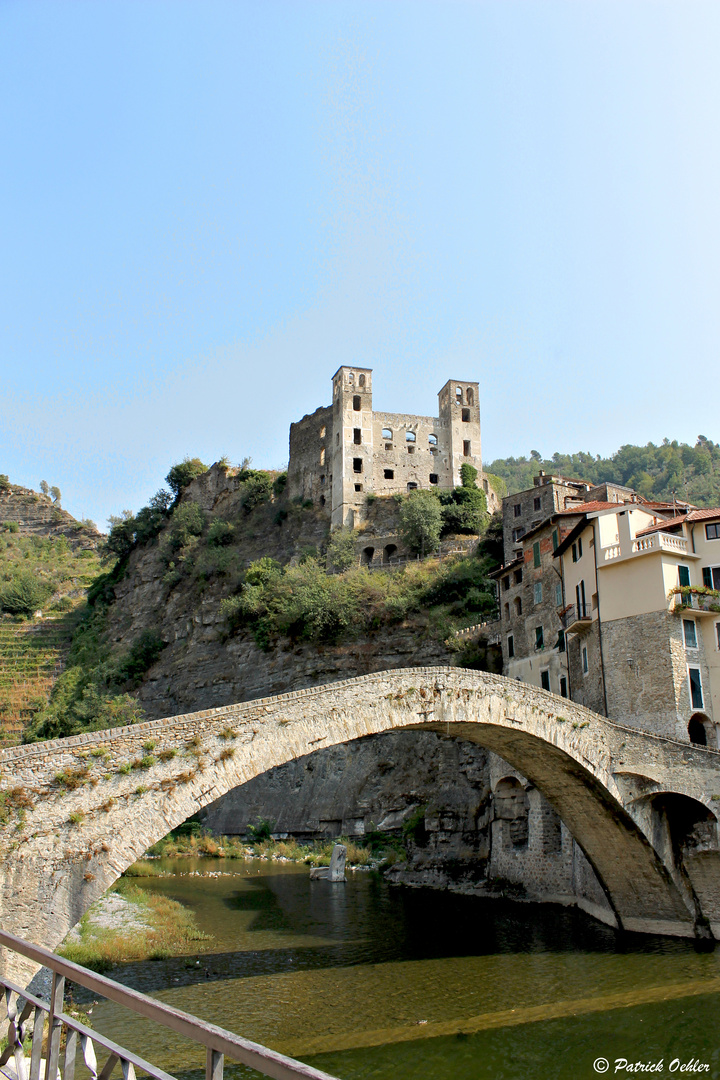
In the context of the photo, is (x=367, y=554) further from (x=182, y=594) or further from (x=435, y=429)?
(x=182, y=594)

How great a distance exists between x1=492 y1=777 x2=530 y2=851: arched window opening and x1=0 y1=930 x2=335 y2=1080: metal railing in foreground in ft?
96.6

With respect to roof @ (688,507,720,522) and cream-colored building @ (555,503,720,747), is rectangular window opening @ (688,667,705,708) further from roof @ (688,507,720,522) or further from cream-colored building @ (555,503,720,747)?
roof @ (688,507,720,522)

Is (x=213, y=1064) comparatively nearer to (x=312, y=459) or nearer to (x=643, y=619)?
(x=643, y=619)

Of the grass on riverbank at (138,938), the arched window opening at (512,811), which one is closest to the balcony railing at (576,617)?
the arched window opening at (512,811)

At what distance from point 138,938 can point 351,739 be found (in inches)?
366

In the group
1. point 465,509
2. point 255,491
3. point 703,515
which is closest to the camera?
point 703,515

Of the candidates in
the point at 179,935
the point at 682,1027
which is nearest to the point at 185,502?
the point at 179,935

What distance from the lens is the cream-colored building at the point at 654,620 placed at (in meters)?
27.5

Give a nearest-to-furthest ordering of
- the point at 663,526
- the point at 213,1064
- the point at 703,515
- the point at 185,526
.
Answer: the point at 213,1064 → the point at 663,526 → the point at 703,515 → the point at 185,526

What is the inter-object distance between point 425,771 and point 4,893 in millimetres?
32755

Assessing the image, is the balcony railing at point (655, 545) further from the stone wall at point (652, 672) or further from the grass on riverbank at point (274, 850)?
the grass on riverbank at point (274, 850)

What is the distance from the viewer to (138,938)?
24.1 meters

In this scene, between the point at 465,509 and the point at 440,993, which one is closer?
the point at 440,993

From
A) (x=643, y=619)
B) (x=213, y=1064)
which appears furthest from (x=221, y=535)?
(x=213, y=1064)
